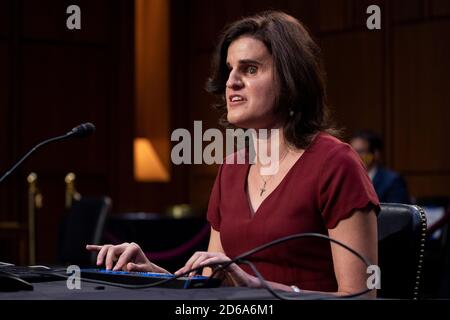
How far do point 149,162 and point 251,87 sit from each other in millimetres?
6864

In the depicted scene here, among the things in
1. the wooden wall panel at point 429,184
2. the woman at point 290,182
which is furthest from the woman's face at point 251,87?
the wooden wall panel at point 429,184

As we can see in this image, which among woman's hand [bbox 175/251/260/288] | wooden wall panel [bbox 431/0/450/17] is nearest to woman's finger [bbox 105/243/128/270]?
woman's hand [bbox 175/251/260/288]

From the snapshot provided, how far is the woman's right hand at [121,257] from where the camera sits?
1774 millimetres

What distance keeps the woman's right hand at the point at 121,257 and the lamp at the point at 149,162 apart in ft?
23.0

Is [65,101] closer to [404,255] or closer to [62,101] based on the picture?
[62,101]

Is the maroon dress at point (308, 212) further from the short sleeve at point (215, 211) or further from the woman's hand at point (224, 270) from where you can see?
the woman's hand at point (224, 270)

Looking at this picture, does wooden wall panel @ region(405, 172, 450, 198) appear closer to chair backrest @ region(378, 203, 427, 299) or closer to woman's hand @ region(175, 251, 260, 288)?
chair backrest @ region(378, 203, 427, 299)

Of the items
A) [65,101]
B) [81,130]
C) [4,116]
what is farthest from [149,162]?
[81,130]

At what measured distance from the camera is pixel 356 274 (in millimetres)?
1845

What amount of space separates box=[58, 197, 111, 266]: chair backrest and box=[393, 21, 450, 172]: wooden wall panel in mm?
3403

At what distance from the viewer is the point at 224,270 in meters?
1.63

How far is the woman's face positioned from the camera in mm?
2096

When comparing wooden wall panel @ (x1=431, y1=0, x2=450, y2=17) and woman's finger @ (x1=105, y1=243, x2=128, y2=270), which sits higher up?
wooden wall panel @ (x1=431, y1=0, x2=450, y2=17)
